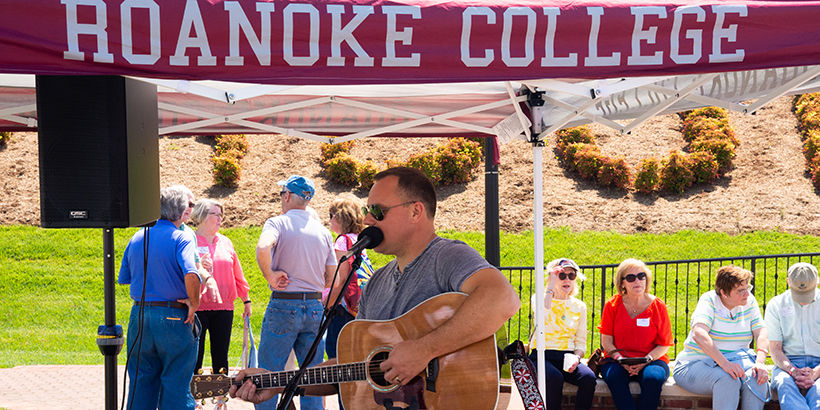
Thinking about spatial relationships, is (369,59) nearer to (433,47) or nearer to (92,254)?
(433,47)

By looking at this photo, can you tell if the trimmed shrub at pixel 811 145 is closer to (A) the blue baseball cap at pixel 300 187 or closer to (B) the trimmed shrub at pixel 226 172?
(B) the trimmed shrub at pixel 226 172

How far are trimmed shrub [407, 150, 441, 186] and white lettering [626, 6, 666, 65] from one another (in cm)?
1259

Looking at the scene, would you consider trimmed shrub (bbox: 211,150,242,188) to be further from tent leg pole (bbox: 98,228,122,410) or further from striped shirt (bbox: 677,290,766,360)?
tent leg pole (bbox: 98,228,122,410)

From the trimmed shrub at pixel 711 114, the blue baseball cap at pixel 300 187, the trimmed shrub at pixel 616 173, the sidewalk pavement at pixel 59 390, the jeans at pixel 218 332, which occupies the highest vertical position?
the trimmed shrub at pixel 711 114

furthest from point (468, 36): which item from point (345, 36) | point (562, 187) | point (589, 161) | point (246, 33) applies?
point (589, 161)

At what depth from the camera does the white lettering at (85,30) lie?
198 centimetres

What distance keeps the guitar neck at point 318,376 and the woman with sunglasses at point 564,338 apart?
2851 millimetres

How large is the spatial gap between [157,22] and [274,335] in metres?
2.93

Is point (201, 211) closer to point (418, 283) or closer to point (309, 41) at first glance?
point (418, 283)

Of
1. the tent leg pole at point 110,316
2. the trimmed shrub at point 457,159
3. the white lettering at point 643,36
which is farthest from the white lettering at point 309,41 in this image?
the trimmed shrub at point 457,159

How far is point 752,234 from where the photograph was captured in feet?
42.7

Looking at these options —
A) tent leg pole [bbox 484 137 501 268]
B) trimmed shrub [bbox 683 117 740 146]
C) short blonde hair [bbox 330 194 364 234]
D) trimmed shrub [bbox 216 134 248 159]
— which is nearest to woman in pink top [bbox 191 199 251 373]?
short blonde hair [bbox 330 194 364 234]

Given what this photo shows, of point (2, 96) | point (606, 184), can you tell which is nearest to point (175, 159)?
point (606, 184)

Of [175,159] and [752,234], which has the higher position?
[175,159]
